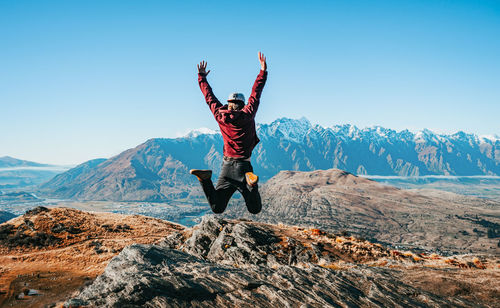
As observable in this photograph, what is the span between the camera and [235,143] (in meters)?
10.3

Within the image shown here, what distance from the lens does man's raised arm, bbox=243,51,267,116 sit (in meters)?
9.73

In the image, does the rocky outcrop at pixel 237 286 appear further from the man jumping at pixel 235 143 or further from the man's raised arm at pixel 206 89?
the man's raised arm at pixel 206 89

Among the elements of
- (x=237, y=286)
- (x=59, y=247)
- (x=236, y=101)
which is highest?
(x=236, y=101)

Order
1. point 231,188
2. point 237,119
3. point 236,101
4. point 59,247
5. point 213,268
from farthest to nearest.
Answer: point 59,247 → point 213,268 → point 231,188 → point 236,101 → point 237,119

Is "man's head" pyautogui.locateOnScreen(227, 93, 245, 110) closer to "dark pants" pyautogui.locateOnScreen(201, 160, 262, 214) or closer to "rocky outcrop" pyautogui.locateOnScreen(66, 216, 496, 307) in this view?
"dark pants" pyautogui.locateOnScreen(201, 160, 262, 214)

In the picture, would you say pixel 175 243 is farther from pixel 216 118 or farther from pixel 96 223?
pixel 216 118

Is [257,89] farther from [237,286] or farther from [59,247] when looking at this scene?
[59,247]

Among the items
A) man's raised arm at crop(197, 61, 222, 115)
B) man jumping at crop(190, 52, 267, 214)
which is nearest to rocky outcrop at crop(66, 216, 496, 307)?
man jumping at crop(190, 52, 267, 214)

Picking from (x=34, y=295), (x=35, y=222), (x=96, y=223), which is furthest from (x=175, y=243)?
(x=35, y=222)

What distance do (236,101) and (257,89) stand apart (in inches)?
33.2

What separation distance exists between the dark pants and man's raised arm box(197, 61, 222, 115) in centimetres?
191

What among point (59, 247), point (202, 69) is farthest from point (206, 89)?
point (59, 247)

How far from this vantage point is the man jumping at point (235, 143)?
9.62 m

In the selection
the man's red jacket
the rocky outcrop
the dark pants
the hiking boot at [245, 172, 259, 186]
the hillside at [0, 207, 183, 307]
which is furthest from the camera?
the hillside at [0, 207, 183, 307]
